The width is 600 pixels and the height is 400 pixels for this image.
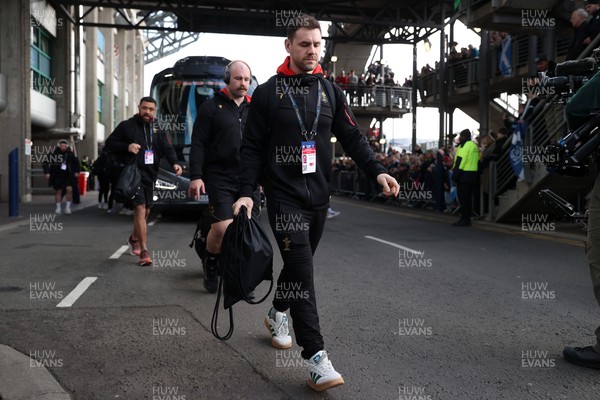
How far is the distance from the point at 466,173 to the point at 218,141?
Result: 27.8 ft

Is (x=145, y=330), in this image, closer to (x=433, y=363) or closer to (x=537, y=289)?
(x=433, y=363)

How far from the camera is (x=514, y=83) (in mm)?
21203

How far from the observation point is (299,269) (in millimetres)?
3236

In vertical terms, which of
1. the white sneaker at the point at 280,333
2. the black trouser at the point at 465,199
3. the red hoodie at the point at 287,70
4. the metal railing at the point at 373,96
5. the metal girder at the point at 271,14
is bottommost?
the white sneaker at the point at 280,333

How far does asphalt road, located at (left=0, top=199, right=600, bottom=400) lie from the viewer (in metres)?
3.24

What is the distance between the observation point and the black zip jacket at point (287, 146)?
328 cm

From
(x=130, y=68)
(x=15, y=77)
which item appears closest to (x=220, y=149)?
(x=15, y=77)

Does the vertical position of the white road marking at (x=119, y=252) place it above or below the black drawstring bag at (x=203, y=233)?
below

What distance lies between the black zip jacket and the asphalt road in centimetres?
107

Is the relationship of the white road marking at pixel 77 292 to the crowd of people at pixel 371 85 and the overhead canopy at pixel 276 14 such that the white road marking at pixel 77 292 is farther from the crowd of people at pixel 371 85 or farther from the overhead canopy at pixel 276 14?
the crowd of people at pixel 371 85

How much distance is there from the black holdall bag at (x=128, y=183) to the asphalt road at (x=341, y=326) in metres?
0.87

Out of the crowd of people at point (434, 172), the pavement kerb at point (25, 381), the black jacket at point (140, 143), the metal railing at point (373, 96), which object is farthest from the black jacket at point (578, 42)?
the metal railing at point (373, 96)

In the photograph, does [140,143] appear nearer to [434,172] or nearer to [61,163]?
[61,163]

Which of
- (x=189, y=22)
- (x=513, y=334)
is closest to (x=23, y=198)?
(x=189, y=22)
